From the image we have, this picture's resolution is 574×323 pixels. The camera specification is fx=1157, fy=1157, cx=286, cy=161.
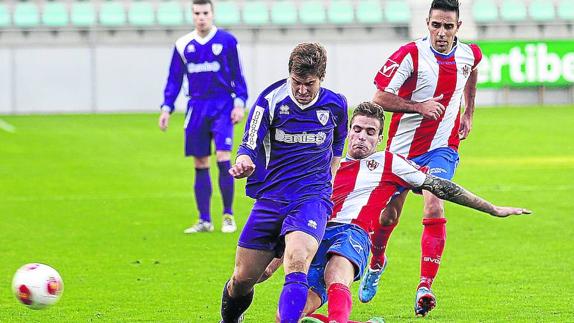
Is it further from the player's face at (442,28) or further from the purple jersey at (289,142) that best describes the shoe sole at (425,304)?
the player's face at (442,28)

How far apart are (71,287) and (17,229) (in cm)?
399

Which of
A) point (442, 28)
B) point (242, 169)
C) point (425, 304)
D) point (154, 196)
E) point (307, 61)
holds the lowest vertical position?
point (154, 196)

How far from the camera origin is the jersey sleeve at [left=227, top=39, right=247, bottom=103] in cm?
1159

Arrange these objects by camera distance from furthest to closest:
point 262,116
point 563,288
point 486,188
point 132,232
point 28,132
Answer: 1. point 28,132
2. point 486,188
3. point 132,232
4. point 563,288
5. point 262,116

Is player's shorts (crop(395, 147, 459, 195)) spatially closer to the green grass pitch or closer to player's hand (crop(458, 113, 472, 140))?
player's hand (crop(458, 113, 472, 140))

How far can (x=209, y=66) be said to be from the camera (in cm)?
1161

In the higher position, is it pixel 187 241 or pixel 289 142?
pixel 289 142

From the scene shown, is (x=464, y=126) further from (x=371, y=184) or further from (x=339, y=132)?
(x=339, y=132)

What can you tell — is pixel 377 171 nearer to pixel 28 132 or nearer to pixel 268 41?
pixel 28 132

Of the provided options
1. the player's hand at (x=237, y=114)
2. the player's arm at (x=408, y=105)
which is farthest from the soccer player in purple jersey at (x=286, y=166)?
the player's hand at (x=237, y=114)

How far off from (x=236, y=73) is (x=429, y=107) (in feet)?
15.1

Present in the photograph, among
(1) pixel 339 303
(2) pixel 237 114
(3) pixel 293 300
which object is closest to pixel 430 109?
(1) pixel 339 303

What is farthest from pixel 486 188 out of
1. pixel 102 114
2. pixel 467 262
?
pixel 102 114

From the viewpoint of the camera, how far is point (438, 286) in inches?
319
